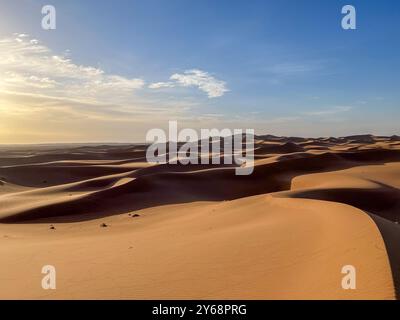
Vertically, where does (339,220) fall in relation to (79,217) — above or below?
above

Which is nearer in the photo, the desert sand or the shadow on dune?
the desert sand

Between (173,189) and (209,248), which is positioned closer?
(209,248)

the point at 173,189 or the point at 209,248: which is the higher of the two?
the point at 209,248

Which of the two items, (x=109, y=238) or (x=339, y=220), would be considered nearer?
(x=339, y=220)

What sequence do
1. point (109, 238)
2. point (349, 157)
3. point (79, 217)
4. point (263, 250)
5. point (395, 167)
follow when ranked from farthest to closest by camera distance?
1. point (349, 157)
2. point (395, 167)
3. point (79, 217)
4. point (109, 238)
5. point (263, 250)

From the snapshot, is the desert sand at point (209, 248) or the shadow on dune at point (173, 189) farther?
the shadow on dune at point (173, 189)

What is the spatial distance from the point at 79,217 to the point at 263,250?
8.45 m
